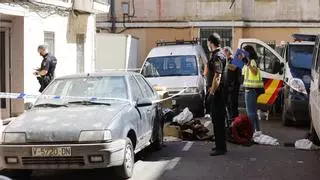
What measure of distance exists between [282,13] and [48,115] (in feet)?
70.4

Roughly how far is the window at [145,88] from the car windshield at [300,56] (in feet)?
18.4

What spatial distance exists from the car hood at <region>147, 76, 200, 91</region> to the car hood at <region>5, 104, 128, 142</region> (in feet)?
24.5

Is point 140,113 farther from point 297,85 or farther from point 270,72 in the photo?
point 270,72

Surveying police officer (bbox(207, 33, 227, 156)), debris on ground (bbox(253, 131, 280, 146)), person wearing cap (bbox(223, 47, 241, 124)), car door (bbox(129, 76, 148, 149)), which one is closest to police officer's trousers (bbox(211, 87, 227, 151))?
police officer (bbox(207, 33, 227, 156))

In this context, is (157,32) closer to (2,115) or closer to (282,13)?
(282,13)

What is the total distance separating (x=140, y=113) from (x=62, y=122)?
1.55 m

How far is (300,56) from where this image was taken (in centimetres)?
1470

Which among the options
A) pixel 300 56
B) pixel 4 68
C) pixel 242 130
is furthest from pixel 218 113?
pixel 4 68

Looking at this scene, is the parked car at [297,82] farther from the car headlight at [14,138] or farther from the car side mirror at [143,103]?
the car headlight at [14,138]

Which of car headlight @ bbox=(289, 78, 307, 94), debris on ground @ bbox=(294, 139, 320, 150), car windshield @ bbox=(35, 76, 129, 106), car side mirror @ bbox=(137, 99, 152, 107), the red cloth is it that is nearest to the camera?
car windshield @ bbox=(35, 76, 129, 106)

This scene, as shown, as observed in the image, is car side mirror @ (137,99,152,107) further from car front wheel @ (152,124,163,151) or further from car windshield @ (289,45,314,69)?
car windshield @ (289,45,314,69)

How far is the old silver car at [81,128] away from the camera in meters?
7.35

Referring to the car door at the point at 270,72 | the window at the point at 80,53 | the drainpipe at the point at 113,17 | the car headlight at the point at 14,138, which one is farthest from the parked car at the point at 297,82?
the drainpipe at the point at 113,17

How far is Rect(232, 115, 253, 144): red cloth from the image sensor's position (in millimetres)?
10781
